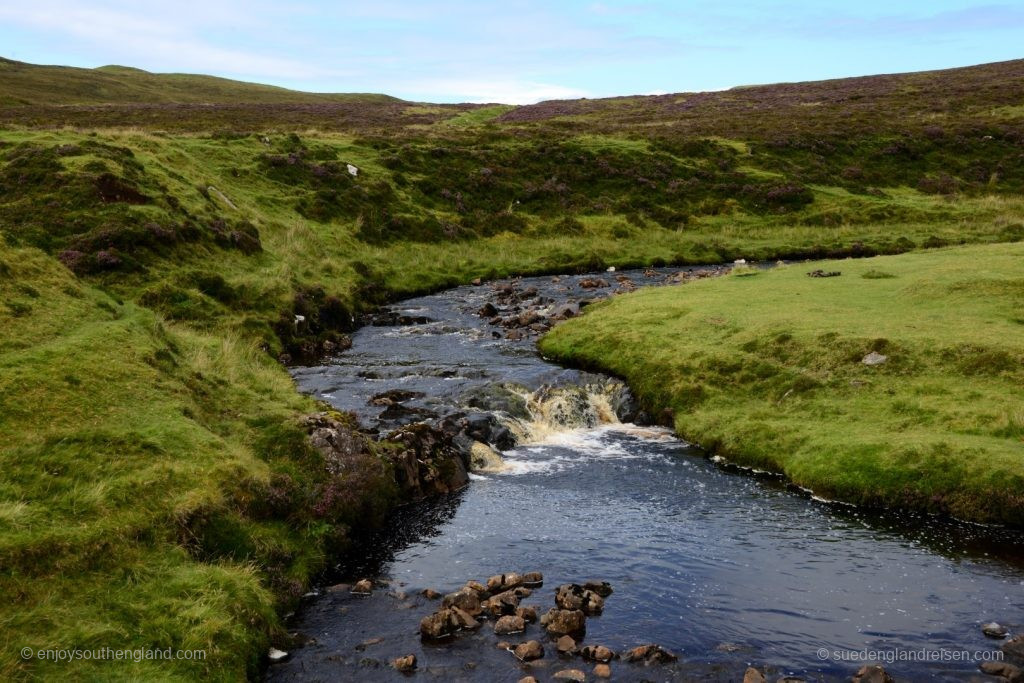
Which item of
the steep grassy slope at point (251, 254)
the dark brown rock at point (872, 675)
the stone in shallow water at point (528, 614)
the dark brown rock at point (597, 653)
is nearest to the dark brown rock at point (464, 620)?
the stone in shallow water at point (528, 614)

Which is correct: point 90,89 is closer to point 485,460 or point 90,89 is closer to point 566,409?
point 566,409

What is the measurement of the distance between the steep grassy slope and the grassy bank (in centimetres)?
1381

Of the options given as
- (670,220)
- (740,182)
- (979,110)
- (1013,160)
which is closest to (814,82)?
(979,110)

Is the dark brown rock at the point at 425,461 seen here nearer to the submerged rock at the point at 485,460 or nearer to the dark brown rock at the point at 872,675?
the submerged rock at the point at 485,460

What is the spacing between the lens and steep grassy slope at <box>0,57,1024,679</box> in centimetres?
1548

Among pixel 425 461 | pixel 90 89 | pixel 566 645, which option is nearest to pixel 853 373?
pixel 425 461

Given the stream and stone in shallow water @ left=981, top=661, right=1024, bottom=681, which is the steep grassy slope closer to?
the stream

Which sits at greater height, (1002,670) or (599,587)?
(1002,670)

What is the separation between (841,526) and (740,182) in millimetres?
72331

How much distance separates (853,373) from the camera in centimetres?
2884

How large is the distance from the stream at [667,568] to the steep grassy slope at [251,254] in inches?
87.4

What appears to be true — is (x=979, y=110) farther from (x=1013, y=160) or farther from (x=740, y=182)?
(x=740, y=182)

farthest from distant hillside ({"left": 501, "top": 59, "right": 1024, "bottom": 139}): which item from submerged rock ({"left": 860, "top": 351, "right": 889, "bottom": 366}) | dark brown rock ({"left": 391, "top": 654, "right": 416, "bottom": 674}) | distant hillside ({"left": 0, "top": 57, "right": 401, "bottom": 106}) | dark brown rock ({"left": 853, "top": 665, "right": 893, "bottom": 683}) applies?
dark brown rock ({"left": 391, "top": 654, "right": 416, "bottom": 674})

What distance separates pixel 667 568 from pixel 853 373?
14035 millimetres
